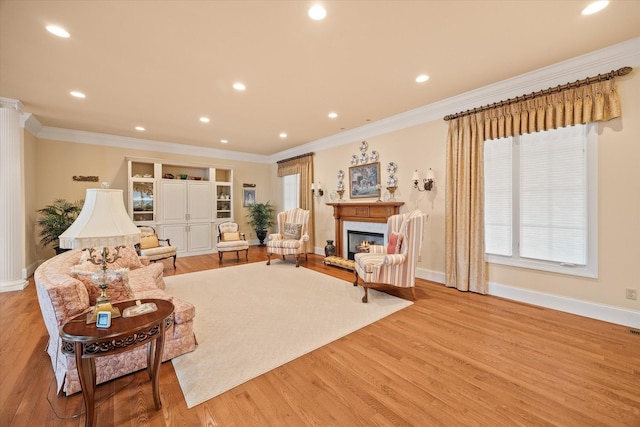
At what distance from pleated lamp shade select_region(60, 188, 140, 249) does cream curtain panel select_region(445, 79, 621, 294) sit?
3.89 meters

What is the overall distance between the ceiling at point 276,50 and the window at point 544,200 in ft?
3.05

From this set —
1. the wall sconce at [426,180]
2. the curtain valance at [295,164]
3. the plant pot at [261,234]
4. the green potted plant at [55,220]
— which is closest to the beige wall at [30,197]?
the green potted plant at [55,220]

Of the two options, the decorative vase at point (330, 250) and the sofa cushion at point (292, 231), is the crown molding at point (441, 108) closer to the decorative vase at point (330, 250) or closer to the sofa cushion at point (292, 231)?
the sofa cushion at point (292, 231)

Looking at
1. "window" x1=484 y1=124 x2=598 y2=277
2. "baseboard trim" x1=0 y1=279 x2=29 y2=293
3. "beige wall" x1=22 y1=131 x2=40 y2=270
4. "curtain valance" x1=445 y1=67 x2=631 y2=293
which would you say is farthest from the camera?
"beige wall" x1=22 y1=131 x2=40 y2=270

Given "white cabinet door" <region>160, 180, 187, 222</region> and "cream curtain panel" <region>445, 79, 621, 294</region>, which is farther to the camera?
"white cabinet door" <region>160, 180, 187, 222</region>

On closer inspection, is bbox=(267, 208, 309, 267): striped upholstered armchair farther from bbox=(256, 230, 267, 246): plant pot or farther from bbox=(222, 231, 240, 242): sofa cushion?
bbox=(256, 230, 267, 246): plant pot

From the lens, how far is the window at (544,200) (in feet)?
9.52

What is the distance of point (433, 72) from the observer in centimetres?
315

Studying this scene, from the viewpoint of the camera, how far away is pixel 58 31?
2.31 m

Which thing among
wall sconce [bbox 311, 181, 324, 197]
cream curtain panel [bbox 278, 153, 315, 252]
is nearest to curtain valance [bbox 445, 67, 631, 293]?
wall sconce [bbox 311, 181, 324, 197]

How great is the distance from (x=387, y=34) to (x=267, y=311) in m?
3.18

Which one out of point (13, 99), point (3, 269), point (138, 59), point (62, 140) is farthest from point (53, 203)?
point (138, 59)

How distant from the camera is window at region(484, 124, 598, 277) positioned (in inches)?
114

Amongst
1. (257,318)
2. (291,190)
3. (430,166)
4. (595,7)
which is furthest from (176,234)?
(595,7)
